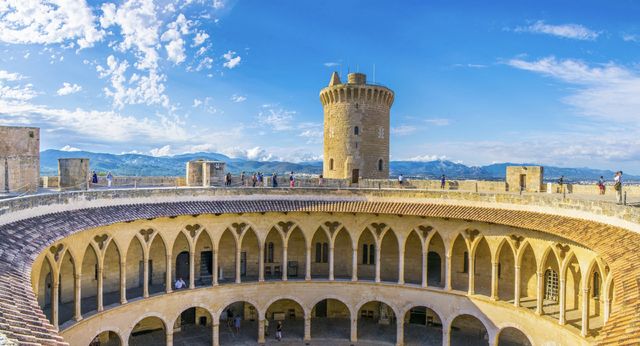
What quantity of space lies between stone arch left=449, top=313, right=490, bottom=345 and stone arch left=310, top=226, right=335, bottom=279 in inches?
381


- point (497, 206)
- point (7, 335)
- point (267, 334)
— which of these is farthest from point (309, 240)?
point (7, 335)

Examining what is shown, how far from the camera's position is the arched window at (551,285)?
26.2 m

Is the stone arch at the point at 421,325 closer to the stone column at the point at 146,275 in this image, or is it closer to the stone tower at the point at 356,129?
the stone tower at the point at 356,129

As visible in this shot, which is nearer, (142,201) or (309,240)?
(142,201)

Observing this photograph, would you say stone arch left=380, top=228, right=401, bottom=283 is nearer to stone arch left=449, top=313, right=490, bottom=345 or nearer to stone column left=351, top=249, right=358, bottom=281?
stone column left=351, top=249, right=358, bottom=281

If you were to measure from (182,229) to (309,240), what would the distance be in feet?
27.9

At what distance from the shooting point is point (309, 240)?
31.0m

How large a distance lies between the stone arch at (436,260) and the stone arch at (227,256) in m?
13.7

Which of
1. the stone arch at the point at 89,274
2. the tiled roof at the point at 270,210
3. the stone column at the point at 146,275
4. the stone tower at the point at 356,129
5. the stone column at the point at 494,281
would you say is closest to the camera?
the tiled roof at the point at 270,210

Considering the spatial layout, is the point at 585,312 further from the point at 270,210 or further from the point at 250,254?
the point at 250,254

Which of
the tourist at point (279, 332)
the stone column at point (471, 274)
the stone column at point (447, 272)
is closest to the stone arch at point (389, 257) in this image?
the stone column at point (447, 272)

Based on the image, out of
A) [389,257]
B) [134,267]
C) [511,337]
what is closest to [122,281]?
[134,267]

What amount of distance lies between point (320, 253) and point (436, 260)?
8.47 m

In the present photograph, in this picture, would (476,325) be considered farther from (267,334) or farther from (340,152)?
(340,152)
